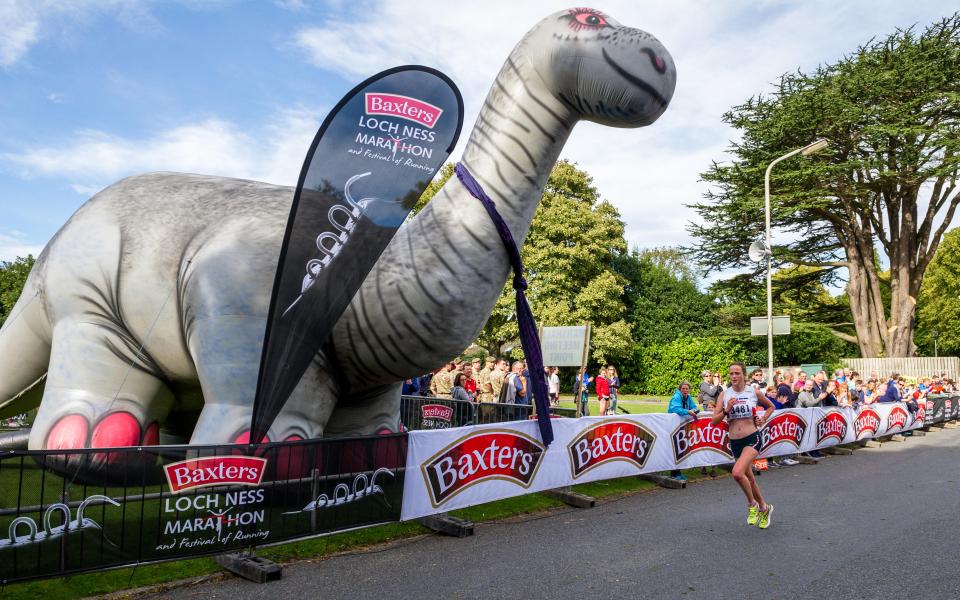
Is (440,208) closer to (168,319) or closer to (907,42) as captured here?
(168,319)

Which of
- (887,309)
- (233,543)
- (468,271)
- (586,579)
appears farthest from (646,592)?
(887,309)

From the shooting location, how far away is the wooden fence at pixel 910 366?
90.6ft

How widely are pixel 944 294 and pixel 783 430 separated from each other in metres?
45.5

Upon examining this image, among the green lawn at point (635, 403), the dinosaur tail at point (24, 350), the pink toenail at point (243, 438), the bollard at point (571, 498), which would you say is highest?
the dinosaur tail at point (24, 350)

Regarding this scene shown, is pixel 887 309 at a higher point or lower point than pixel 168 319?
higher

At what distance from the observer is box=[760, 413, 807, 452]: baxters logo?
11289 mm

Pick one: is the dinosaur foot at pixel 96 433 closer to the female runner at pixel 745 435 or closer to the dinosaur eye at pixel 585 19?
the dinosaur eye at pixel 585 19

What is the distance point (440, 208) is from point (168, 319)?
2.28 meters

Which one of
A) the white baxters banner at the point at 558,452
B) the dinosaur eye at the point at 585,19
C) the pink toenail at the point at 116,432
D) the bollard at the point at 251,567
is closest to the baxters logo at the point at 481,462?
the white baxters banner at the point at 558,452

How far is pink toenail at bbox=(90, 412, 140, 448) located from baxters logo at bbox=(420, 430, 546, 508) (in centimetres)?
237

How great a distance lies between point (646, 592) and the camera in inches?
185

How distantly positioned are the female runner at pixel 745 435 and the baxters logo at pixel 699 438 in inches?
103

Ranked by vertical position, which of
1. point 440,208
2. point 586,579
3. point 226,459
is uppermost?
point 440,208

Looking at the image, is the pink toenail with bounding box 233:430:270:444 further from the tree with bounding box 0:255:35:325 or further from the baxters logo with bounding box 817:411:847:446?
the tree with bounding box 0:255:35:325
